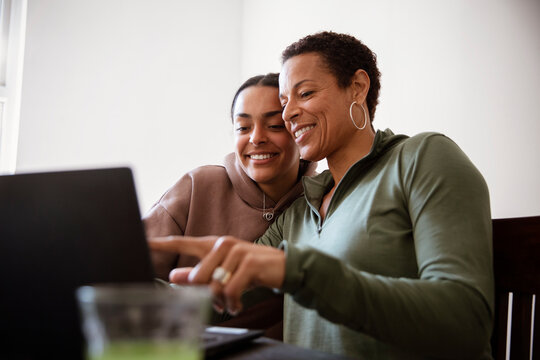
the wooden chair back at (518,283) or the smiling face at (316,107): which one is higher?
the smiling face at (316,107)

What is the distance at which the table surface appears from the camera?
1.88 feet

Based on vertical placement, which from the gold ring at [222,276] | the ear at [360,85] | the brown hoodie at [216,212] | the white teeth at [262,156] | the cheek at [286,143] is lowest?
the brown hoodie at [216,212]

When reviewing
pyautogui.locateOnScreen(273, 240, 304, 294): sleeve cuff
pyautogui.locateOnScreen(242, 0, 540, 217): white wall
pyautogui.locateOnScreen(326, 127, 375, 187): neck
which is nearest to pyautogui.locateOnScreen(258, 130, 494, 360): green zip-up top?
pyautogui.locateOnScreen(273, 240, 304, 294): sleeve cuff

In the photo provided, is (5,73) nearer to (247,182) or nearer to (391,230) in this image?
(247,182)

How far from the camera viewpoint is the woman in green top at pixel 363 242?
23.0 inches

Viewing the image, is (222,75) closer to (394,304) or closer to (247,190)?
(247,190)

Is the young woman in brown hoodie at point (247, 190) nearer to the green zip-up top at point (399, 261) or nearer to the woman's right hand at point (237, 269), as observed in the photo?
the green zip-up top at point (399, 261)

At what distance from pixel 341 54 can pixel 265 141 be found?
33 cm

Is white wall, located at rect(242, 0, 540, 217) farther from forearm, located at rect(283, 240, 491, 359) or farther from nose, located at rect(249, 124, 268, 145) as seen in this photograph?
forearm, located at rect(283, 240, 491, 359)

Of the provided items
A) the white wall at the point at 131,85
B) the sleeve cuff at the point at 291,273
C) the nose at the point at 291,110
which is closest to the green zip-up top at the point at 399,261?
the sleeve cuff at the point at 291,273

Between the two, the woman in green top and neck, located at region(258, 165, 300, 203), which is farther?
neck, located at region(258, 165, 300, 203)

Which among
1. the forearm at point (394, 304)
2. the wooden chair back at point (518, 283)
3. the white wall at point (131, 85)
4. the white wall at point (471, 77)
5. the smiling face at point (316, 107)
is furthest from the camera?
the white wall at point (131, 85)

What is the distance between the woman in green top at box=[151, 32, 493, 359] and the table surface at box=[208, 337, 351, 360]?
0.16 feet

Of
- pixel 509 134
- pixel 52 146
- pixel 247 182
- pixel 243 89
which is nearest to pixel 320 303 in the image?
pixel 247 182
